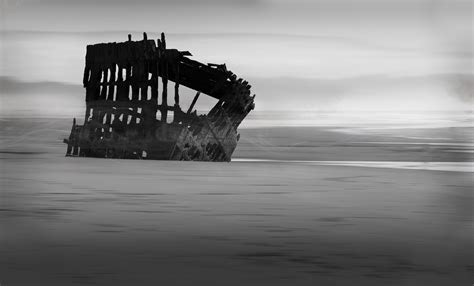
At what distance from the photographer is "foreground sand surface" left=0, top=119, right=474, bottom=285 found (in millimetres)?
6168

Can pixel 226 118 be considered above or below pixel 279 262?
above

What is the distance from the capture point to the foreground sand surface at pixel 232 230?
20.2 ft

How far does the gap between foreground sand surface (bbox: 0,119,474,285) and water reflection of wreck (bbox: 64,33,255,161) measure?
5.34 metres

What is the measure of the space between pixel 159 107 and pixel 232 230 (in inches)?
500

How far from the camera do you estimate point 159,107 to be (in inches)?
824

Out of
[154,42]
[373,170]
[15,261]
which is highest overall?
[154,42]

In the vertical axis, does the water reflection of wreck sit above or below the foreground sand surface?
above

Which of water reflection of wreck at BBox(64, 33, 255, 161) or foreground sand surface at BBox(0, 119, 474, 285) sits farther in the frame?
water reflection of wreck at BBox(64, 33, 255, 161)

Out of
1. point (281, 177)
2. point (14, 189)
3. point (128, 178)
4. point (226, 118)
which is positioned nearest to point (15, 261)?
point (14, 189)

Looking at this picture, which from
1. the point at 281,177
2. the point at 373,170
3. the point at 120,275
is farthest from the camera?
the point at 373,170

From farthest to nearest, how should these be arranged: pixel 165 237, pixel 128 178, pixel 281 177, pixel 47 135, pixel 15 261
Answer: pixel 47 135 → pixel 281 177 → pixel 128 178 → pixel 165 237 → pixel 15 261

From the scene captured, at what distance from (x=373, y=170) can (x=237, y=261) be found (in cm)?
1228

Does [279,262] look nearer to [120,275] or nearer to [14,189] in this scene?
[120,275]

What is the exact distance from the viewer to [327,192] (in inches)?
504
